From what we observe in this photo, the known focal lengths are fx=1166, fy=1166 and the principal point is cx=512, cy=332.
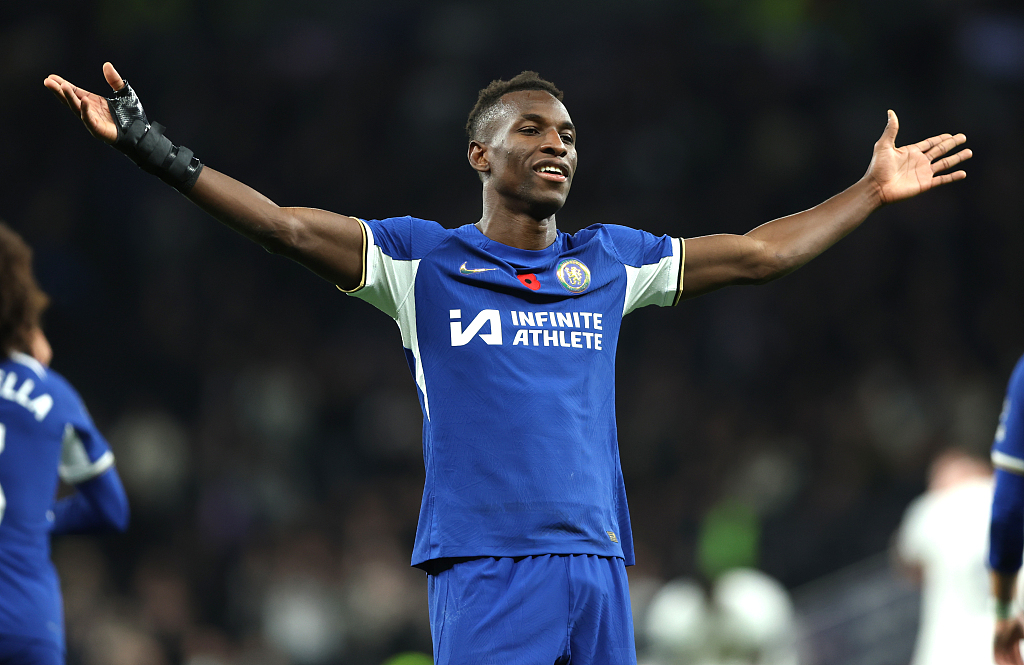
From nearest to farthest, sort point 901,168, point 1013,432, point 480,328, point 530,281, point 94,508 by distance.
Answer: point 480,328, point 530,281, point 901,168, point 1013,432, point 94,508

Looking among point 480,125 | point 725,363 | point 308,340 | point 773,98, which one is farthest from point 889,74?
point 480,125

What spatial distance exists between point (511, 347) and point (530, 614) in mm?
744

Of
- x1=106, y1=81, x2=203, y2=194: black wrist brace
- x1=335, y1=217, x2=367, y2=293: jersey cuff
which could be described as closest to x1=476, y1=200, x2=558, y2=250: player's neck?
x1=335, y1=217, x2=367, y2=293: jersey cuff

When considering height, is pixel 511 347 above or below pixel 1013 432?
above

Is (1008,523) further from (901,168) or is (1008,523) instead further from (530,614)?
(530,614)

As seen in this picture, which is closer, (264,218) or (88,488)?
(264,218)

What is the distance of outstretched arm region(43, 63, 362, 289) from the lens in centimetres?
313

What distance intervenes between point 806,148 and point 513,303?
10514mm

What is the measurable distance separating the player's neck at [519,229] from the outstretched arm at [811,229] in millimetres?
463

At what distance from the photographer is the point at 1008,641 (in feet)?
14.5

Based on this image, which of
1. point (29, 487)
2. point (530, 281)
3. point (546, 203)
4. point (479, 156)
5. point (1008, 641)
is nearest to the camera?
point (530, 281)

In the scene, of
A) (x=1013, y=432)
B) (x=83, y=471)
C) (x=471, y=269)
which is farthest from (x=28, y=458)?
(x=1013, y=432)

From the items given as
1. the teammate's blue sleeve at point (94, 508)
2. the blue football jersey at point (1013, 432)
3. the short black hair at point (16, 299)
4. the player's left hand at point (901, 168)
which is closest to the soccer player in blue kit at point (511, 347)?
the player's left hand at point (901, 168)

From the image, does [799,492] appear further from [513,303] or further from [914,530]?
[513,303]
